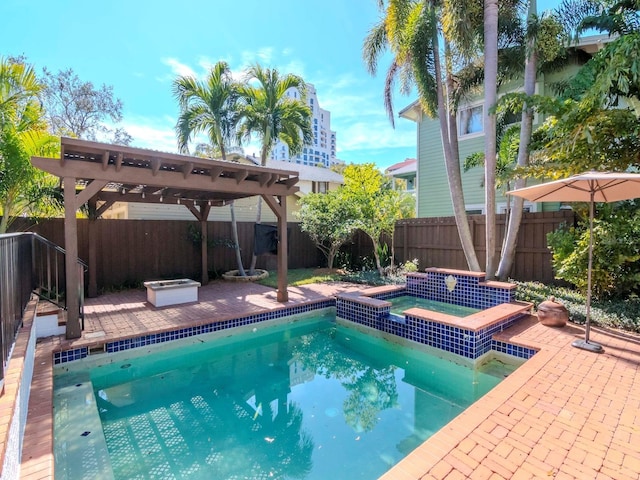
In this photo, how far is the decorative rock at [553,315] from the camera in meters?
5.52

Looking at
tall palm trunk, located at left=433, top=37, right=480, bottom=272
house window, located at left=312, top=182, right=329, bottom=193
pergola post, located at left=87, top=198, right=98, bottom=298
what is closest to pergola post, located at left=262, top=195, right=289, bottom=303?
tall palm trunk, located at left=433, top=37, right=480, bottom=272

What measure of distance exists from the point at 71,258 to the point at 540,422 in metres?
6.29

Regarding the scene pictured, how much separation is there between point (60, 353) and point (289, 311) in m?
3.92

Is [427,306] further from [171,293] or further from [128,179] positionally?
[128,179]

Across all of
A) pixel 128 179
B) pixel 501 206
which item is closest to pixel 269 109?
pixel 128 179

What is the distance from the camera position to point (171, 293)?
7.19 meters

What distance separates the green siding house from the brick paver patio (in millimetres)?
7303

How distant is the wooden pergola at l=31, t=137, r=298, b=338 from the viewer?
4969mm

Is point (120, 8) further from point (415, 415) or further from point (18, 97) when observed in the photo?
point (415, 415)

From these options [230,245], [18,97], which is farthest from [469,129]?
[18,97]

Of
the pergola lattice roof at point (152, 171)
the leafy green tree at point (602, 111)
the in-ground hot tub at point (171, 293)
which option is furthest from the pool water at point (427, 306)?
the in-ground hot tub at point (171, 293)

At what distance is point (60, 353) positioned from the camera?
4.62m

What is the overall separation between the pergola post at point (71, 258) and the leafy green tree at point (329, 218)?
7213 millimetres

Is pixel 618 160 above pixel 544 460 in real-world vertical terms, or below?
above
